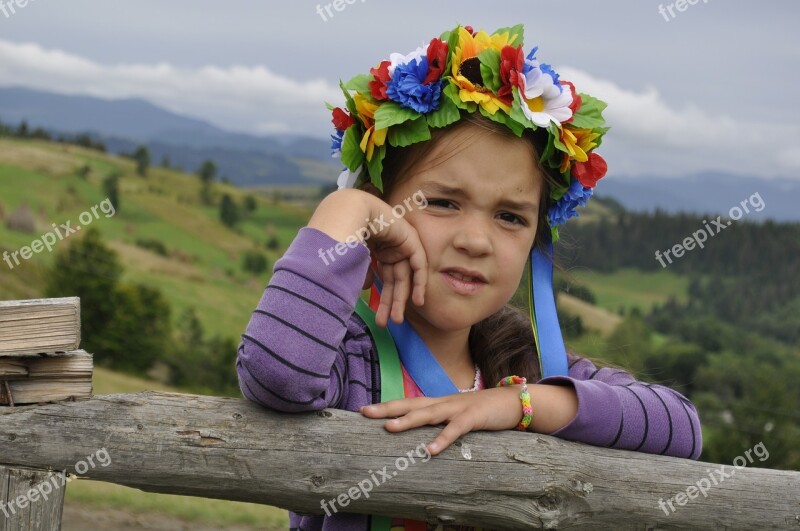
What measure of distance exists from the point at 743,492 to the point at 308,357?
1.40 metres

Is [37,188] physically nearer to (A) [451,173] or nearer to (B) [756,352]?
(B) [756,352]

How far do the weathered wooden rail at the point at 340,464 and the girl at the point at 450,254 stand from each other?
0.21 feet

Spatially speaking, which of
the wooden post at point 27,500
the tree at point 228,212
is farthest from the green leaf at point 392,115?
the tree at point 228,212

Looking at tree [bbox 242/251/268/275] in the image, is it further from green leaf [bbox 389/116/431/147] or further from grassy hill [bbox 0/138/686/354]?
green leaf [bbox 389/116/431/147]

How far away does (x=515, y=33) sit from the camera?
2.62 metres

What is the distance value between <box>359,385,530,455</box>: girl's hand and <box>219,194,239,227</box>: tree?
86009mm

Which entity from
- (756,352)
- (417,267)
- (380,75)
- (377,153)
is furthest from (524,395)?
(756,352)

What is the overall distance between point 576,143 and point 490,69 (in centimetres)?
39

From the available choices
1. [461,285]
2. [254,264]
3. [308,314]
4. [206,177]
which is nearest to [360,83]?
[461,285]

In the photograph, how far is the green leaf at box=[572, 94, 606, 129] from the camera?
2.61 meters

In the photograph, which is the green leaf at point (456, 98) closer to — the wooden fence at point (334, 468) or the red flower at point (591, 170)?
the red flower at point (591, 170)

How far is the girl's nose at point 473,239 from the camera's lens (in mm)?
2303

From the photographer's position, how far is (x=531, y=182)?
2.48 meters

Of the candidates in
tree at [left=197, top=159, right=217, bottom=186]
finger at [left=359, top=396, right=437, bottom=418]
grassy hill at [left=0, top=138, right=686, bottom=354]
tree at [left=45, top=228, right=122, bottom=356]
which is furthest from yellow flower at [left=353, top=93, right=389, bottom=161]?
tree at [left=197, top=159, right=217, bottom=186]
